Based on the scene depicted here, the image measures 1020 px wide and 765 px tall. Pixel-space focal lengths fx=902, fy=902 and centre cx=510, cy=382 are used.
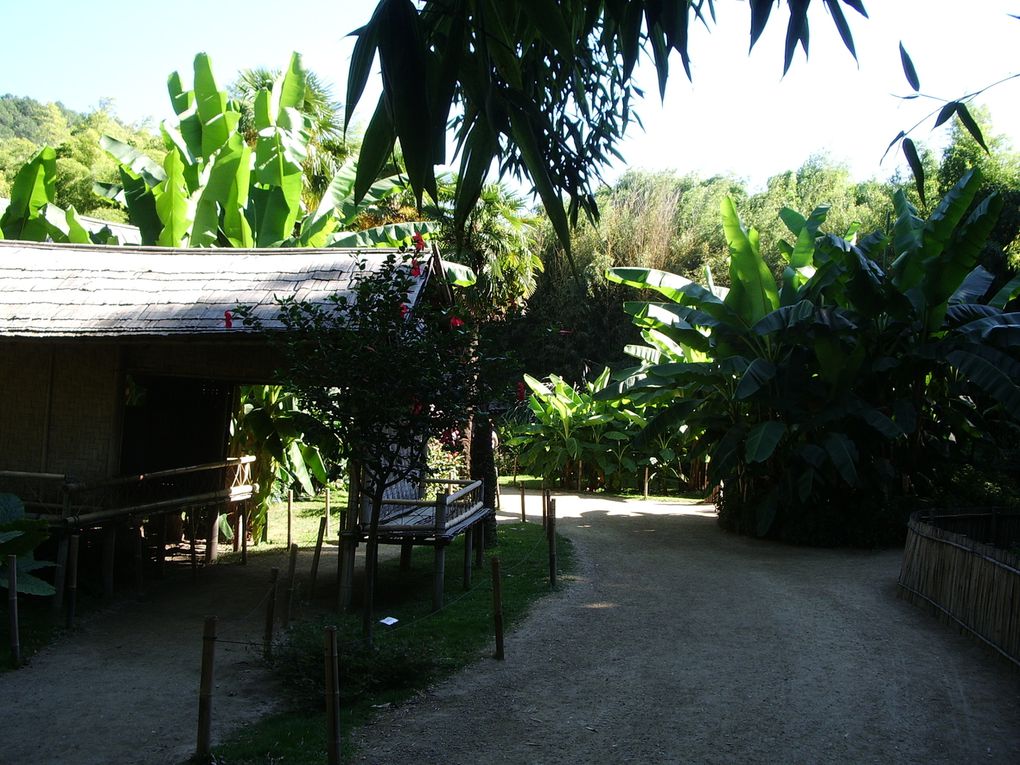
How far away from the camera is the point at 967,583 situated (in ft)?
29.1

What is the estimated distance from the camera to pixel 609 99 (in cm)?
648

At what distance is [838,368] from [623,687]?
7.81 m

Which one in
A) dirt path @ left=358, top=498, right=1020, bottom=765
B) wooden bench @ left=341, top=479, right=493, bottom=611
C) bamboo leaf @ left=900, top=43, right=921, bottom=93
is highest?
bamboo leaf @ left=900, top=43, right=921, bottom=93

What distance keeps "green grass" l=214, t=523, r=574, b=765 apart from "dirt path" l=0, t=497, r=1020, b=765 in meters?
0.23

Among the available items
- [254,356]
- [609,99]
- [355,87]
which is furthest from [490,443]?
[355,87]

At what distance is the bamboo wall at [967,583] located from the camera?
7.81 metres

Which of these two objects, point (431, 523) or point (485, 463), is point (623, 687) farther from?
point (485, 463)

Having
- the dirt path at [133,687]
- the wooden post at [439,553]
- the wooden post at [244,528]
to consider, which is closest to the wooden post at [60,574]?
the dirt path at [133,687]

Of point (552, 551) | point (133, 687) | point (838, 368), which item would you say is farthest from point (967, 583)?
point (133, 687)

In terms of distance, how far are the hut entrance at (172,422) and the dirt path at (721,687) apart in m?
5.57

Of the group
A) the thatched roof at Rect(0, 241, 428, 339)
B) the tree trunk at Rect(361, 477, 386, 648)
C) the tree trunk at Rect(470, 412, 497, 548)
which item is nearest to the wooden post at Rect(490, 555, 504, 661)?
the tree trunk at Rect(361, 477, 386, 648)

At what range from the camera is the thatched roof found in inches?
369

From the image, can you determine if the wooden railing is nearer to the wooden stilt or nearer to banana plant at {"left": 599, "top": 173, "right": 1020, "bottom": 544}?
the wooden stilt

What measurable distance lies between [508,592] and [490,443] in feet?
11.1
